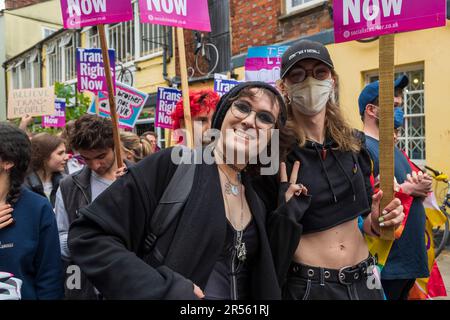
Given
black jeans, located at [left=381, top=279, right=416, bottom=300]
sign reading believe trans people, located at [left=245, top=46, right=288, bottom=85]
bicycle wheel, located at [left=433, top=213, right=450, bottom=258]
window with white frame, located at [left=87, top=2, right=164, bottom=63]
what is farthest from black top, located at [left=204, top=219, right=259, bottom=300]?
window with white frame, located at [left=87, top=2, right=164, bottom=63]

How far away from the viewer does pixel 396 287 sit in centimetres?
296

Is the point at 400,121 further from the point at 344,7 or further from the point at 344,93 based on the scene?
the point at 344,93

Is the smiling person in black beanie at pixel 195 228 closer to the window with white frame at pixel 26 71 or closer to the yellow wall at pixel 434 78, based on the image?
the yellow wall at pixel 434 78

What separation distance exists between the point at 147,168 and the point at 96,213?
0.24 m

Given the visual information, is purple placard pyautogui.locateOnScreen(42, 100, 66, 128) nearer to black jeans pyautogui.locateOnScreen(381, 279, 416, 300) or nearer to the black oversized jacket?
black jeans pyautogui.locateOnScreen(381, 279, 416, 300)

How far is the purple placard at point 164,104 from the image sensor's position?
6.27 metres

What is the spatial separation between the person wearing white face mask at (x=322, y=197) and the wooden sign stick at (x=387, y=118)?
0.18ft

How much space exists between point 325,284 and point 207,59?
36.1ft

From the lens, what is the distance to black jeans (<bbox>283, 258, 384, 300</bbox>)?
195 cm

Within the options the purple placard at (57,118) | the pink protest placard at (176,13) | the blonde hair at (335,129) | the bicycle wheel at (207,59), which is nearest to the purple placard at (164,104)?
the pink protest placard at (176,13)

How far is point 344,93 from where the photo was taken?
27.7 feet

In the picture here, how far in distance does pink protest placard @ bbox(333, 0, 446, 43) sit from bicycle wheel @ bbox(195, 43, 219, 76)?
33.3ft

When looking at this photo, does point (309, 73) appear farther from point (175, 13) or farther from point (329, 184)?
point (175, 13)
